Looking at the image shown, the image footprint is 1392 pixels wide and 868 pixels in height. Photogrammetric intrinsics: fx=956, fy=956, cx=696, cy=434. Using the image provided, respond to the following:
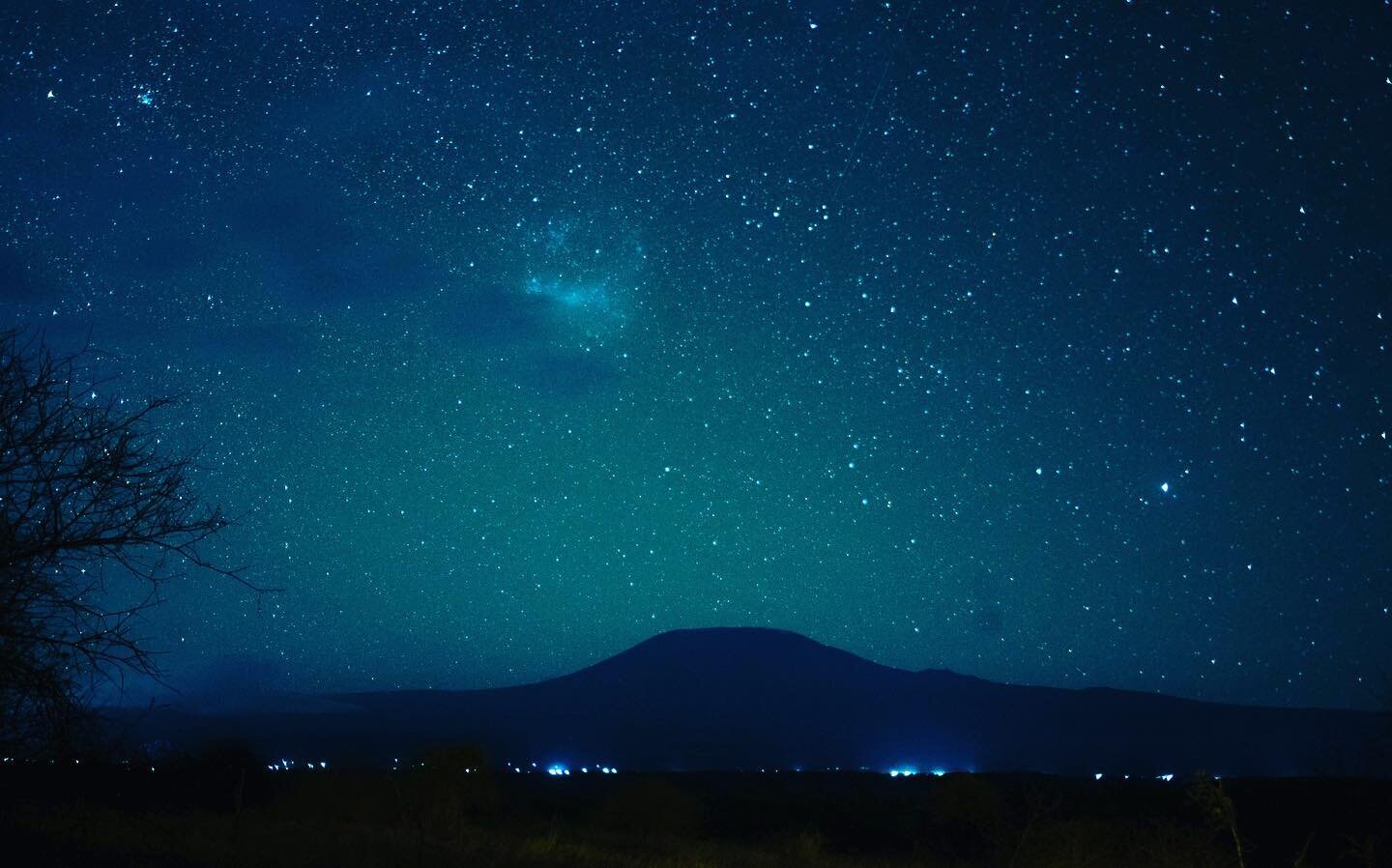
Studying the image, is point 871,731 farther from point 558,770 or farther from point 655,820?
point 655,820

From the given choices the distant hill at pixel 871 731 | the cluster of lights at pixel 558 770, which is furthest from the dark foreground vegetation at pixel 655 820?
the distant hill at pixel 871 731

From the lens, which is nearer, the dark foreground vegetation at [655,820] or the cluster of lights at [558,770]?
the dark foreground vegetation at [655,820]

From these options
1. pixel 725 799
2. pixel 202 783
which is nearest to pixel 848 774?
pixel 725 799

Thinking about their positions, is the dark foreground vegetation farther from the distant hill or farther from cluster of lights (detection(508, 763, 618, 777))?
the distant hill

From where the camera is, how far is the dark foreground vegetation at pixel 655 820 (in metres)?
10.0

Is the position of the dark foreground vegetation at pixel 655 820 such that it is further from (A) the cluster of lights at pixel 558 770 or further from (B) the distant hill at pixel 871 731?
(B) the distant hill at pixel 871 731

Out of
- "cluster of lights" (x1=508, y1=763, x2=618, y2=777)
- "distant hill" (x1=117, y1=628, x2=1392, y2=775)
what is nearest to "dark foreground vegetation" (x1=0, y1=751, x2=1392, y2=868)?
"cluster of lights" (x1=508, y1=763, x2=618, y2=777)

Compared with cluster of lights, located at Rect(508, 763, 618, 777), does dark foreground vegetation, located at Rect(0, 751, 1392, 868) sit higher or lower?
higher

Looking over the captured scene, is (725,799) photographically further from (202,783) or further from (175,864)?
(175,864)

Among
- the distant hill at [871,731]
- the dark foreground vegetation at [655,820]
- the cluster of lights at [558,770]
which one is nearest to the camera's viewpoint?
the dark foreground vegetation at [655,820]

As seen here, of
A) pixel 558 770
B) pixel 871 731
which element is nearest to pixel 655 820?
pixel 558 770

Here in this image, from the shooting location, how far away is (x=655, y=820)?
125 feet

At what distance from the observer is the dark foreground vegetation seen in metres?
10.0

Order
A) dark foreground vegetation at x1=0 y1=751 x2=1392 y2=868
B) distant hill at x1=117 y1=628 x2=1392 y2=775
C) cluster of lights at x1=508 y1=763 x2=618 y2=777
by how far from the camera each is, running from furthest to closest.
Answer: distant hill at x1=117 y1=628 x2=1392 y2=775 → cluster of lights at x1=508 y1=763 x2=618 y2=777 → dark foreground vegetation at x1=0 y1=751 x2=1392 y2=868
